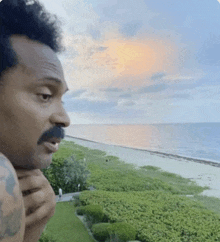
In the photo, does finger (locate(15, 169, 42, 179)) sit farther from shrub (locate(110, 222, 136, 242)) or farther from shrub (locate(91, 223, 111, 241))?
shrub (locate(91, 223, 111, 241))

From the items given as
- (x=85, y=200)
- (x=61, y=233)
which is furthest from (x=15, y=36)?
(x=85, y=200)

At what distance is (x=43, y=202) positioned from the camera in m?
1.58

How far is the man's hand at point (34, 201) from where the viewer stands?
4.88 feet

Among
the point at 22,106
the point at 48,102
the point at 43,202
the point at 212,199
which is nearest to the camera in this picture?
the point at 22,106

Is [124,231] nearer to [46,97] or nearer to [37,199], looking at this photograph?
[37,199]

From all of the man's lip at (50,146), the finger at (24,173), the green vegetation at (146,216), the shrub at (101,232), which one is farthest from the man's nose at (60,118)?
the shrub at (101,232)

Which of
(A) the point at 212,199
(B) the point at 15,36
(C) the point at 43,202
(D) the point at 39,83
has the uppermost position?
(B) the point at 15,36

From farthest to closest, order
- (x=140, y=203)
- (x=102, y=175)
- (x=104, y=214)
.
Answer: (x=102, y=175) → (x=140, y=203) → (x=104, y=214)

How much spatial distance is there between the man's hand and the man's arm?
0.44 meters

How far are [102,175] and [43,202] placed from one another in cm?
A: 1102

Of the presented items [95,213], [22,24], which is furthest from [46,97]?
[95,213]

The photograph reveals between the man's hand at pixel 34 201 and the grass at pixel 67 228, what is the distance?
3927mm

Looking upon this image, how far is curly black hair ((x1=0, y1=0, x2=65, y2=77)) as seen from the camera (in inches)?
54.3

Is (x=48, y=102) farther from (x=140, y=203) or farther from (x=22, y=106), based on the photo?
(x=140, y=203)
